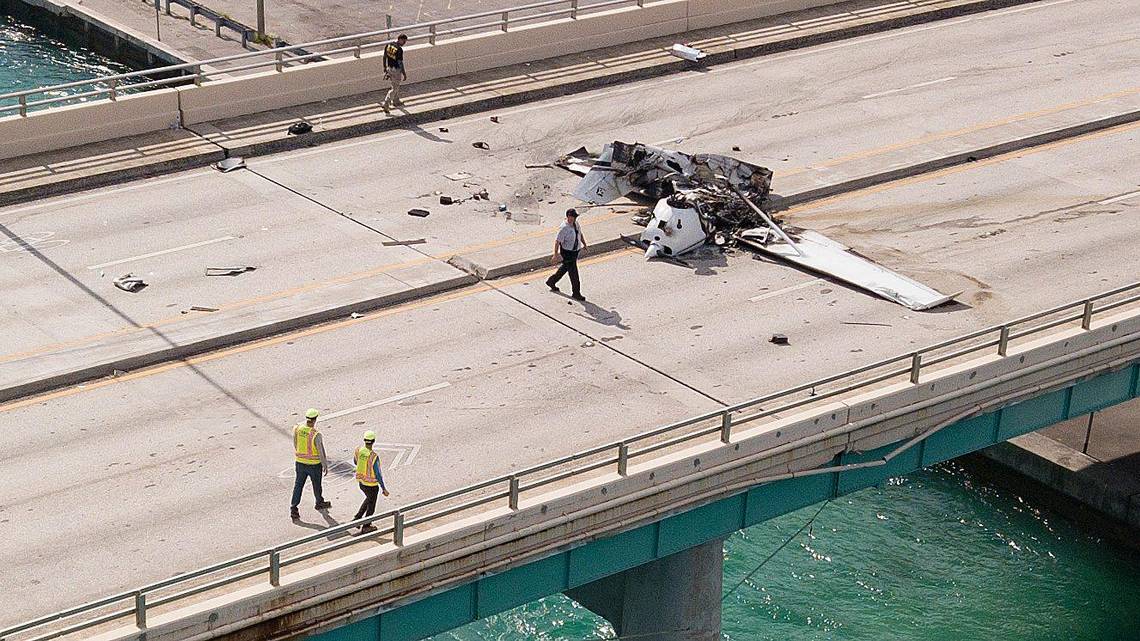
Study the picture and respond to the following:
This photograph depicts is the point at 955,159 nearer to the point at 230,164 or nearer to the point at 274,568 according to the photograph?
the point at 230,164

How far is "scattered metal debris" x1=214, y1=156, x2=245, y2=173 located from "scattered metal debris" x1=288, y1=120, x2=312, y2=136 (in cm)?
131

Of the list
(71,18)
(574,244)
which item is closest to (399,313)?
(574,244)

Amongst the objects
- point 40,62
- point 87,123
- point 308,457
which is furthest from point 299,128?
point 40,62

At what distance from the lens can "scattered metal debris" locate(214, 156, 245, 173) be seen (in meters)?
34.0

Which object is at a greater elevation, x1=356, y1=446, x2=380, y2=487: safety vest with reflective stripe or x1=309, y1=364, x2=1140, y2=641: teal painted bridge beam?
x1=356, y1=446, x2=380, y2=487: safety vest with reflective stripe

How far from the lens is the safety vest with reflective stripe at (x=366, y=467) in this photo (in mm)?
20453

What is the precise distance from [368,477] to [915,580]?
16458mm

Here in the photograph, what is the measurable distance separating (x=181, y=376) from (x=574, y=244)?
655 cm

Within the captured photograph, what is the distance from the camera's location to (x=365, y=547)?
20.7 m

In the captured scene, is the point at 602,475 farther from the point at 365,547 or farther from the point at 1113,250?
the point at 1113,250

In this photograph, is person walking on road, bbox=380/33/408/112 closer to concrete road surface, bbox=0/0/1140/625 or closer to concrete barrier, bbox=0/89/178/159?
concrete road surface, bbox=0/0/1140/625

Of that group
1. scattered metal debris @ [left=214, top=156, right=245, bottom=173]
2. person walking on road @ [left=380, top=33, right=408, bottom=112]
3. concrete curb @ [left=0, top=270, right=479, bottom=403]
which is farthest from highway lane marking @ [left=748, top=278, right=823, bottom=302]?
scattered metal debris @ [left=214, top=156, right=245, bottom=173]

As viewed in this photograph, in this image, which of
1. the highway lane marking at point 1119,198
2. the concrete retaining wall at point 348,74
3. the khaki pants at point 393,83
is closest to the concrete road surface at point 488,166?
the khaki pants at point 393,83

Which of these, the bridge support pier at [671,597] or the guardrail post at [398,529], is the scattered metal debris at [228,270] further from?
the guardrail post at [398,529]
